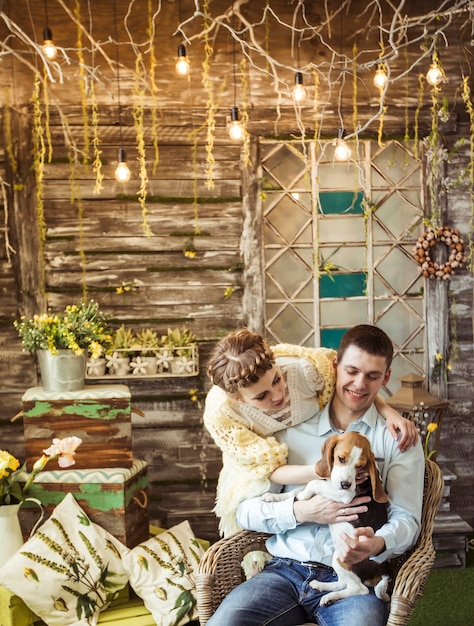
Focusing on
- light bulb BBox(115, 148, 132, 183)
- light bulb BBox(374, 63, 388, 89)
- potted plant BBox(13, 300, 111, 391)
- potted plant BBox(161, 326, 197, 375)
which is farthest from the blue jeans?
light bulb BBox(374, 63, 388, 89)

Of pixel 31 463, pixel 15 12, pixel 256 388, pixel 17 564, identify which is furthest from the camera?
pixel 15 12

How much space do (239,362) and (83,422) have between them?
3.56 feet

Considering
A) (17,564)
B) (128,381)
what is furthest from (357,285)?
(17,564)

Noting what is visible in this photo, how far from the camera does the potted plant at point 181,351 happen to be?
4.27m

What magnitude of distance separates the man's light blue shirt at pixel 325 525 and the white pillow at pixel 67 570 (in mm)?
708

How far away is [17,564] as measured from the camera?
273 centimetres

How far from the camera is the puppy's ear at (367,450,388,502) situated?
2217 millimetres

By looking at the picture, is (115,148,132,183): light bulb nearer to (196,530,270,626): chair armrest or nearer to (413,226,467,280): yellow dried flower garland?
(413,226,467,280): yellow dried flower garland

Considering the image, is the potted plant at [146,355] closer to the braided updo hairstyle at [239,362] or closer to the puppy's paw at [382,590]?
the braided updo hairstyle at [239,362]

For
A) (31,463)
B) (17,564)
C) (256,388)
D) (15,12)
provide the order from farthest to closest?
(15,12) < (31,463) < (17,564) < (256,388)

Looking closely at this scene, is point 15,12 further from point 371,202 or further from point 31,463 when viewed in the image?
point 31,463

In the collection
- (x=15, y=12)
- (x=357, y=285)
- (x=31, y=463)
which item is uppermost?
(x=15, y=12)

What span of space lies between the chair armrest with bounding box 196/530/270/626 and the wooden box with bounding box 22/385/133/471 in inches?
32.0

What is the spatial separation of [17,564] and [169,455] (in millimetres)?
1765
